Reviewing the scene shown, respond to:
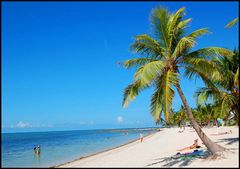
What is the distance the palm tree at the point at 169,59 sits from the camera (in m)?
11.5

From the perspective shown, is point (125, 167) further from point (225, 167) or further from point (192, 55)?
point (192, 55)

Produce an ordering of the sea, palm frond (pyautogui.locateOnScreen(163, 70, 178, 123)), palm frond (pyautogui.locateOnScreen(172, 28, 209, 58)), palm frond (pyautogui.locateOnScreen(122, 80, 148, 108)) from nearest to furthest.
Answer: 1. palm frond (pyautogui.locateOnScreen(163, 70, 178, 123))
2. palm frond (pyautogui.locateOnScreen(172, 28, 209, 58))
3. palm frond (pyautogui.locateOnScreen(122, 80, 148, 108))
4. the sea

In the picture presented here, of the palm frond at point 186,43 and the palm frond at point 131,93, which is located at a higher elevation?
the palm frond at point 186,43

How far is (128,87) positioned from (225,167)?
195 inches

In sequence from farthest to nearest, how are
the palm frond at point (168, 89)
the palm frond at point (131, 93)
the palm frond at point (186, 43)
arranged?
the palm frond at point (131, 93), the palm frond at point (186, 43), the palm frond at point (168, 89)

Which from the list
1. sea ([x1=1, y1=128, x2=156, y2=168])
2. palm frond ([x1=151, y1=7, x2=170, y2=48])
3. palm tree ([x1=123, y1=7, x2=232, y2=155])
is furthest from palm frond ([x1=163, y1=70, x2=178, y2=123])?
sea ([x1=1, y1=128, x2=156, y2=168])

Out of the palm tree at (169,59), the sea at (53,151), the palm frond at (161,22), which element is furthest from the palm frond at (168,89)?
the sea at (53,151)

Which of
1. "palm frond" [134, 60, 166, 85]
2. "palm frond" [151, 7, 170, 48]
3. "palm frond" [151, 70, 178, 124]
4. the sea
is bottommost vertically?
the sea

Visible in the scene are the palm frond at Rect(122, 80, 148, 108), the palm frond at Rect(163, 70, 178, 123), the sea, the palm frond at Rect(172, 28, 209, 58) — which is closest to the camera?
the palm frond at Rect(163, 70, 178, 123)

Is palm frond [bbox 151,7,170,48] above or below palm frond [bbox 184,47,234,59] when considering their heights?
above

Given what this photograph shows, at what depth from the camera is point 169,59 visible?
1210cm

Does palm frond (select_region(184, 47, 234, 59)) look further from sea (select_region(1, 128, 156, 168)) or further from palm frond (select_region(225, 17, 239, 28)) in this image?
sea (select_region(1, 128, 156, 168))

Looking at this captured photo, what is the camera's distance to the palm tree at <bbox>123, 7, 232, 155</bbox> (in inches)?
452

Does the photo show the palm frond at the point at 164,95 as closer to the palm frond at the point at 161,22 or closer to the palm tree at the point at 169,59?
the palm tree at the point at 169,59
